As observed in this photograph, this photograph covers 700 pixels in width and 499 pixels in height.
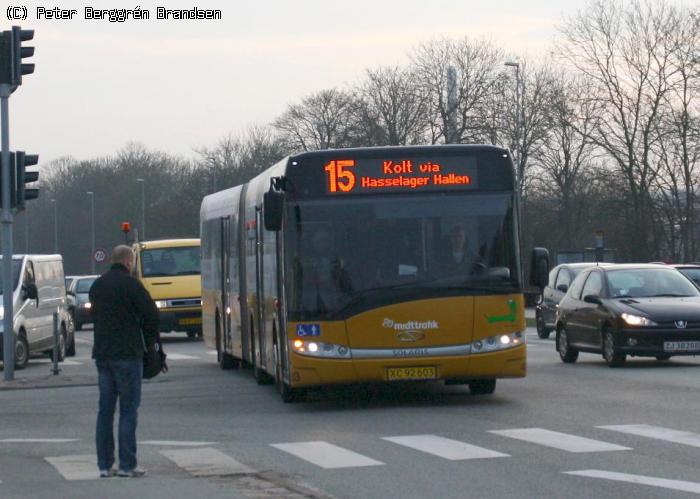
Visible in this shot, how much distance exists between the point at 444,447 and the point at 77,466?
9.96ft

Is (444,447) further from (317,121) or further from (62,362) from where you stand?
(317,121)

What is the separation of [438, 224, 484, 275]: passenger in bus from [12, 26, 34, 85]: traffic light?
797 cm

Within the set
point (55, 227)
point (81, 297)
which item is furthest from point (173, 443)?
point (55, 227)

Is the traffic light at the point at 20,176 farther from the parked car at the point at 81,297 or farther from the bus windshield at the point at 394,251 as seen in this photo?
the parked car at the point at 81,297

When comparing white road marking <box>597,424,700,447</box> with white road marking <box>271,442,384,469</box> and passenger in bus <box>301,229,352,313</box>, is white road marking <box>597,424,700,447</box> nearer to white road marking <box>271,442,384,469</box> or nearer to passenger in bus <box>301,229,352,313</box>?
white road marking <box>271,442,384,469</box>

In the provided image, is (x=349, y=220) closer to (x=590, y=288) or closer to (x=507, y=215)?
(x=507, y=215)

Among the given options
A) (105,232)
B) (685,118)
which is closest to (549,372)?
(685,118)

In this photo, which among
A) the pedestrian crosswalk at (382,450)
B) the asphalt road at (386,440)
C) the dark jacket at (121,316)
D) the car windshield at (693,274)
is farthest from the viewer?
the car windshield at (693,274)

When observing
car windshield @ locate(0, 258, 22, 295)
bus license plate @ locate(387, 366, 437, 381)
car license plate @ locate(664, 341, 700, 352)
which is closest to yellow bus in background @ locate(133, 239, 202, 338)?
car windshield @ locate(0, 258, 22, 295)

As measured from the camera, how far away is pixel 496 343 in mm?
16234

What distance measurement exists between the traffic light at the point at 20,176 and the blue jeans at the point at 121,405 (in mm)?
11034

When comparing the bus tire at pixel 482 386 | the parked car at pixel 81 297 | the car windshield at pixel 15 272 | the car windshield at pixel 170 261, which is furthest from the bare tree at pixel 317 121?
the bus tire at pixel 482 386

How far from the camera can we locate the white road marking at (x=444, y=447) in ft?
38.5

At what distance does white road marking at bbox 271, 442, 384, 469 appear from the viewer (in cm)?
A: 1141
